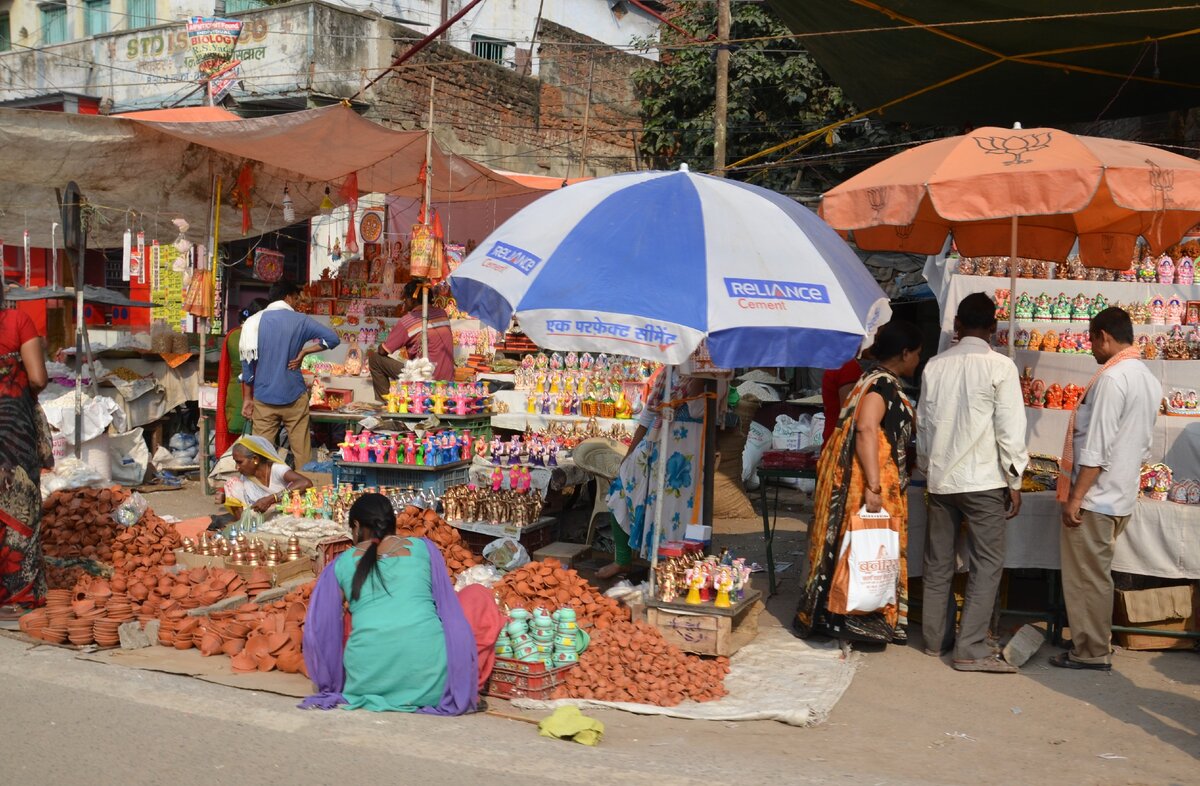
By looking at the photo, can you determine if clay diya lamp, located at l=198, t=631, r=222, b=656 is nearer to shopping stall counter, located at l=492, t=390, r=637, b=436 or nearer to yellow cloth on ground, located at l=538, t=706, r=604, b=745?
yellow cloth on ground, located at l=538, t=706, r=604, b=745

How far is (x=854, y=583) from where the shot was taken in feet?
18.1

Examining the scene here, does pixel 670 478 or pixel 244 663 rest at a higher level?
pixel 670 478

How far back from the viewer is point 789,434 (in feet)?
34.1

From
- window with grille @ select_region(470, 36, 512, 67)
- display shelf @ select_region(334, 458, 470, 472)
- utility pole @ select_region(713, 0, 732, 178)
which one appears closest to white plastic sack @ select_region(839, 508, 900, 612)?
display shelf @ select_region(334, 458, 470, 472)

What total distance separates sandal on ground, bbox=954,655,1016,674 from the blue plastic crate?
434 centimetres

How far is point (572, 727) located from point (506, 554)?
2.94 metres

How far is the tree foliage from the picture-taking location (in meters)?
17.2

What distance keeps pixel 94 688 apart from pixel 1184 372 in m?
6.64

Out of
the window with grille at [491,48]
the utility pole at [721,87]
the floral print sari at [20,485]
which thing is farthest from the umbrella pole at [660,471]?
the window with grille at [491,48]

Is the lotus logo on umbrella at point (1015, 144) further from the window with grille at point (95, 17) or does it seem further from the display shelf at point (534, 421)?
the window with grille at point (95, 17)

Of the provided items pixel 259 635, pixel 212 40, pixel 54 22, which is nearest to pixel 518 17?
pixel 212 40

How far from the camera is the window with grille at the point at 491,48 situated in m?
23.6

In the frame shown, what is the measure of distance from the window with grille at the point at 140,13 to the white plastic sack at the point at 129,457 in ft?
49.8

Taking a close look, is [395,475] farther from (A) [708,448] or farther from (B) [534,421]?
(A) [708,448]
